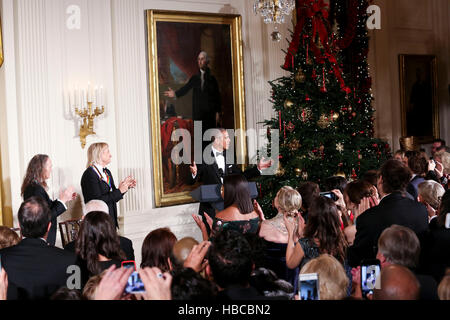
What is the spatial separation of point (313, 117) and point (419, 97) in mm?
4809

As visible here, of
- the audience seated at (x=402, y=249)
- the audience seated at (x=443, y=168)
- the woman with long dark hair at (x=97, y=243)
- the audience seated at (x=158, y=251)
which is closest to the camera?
the audience seated at (x=402, y=249)

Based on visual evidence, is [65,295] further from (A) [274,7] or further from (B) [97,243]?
(A) [274,7]

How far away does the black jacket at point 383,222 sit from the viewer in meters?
4.37

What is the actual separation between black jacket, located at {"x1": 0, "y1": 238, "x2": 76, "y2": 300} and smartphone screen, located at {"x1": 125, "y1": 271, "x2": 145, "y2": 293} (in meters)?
1.06

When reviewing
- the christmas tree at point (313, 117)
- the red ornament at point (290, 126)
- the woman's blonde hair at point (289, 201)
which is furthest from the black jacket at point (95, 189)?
the red ornament at point (290, 126)

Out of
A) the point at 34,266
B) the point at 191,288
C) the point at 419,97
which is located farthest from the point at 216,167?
the point at 419,97

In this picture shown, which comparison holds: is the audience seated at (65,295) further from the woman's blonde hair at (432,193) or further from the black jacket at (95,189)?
the black jacket at (95,189)

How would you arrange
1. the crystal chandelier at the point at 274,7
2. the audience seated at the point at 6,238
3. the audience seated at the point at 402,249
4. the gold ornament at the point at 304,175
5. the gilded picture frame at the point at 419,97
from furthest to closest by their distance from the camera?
the gilded picture frame at the point at 419,97 → the gold ornament at the point at 304,175 → the crystal chandelier at the point at 274,7 → the audience seated at the point at 6,238 → the audience seated at the point at 402,249

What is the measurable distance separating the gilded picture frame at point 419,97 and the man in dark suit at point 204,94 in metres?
5.18

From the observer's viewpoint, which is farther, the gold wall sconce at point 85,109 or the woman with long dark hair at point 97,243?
the gold wall sconce at point 85,109

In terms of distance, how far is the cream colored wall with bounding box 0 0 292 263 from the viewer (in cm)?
748

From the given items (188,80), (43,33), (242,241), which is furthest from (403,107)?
(242,241)

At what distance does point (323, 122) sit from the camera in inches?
365
